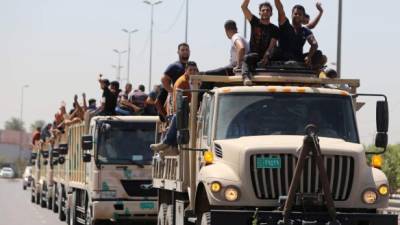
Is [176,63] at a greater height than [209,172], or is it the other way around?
[176,63]

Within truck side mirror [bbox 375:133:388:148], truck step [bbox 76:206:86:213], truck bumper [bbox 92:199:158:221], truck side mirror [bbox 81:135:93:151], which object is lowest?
truck step [bbox 76:206:86:213]

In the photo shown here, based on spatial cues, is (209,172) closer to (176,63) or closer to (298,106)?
(298,106)

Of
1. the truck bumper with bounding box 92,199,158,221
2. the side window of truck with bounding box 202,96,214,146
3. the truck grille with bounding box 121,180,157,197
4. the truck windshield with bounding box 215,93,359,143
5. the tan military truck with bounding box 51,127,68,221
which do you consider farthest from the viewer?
the tan military truck with bounding box 51,127,68,221

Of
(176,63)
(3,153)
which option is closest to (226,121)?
(176,63)

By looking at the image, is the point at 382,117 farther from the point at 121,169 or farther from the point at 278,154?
the point at 121,169

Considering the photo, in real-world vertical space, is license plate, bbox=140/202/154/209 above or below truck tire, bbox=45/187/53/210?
above

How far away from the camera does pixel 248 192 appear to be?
39.5ft

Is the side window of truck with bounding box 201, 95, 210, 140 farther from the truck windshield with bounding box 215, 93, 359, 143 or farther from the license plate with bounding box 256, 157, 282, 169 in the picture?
the license plate with bounding box 256, 157, 282, 169

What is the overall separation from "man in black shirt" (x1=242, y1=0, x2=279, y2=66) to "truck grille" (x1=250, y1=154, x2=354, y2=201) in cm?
220

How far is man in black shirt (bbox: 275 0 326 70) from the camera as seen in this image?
13891 millimetres

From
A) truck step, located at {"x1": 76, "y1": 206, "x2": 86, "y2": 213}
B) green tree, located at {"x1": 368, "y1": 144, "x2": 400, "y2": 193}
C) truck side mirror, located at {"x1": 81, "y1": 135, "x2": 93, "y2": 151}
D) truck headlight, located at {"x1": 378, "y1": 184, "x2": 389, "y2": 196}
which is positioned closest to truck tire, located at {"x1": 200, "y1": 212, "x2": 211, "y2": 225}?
truck headlight, located at {"x1": 378, "y1": 184, "x2": 389, "y2": 196}

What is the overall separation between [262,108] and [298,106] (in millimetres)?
444

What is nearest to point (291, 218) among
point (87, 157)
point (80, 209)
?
point (87, 157)

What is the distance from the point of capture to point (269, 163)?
39.3ft
